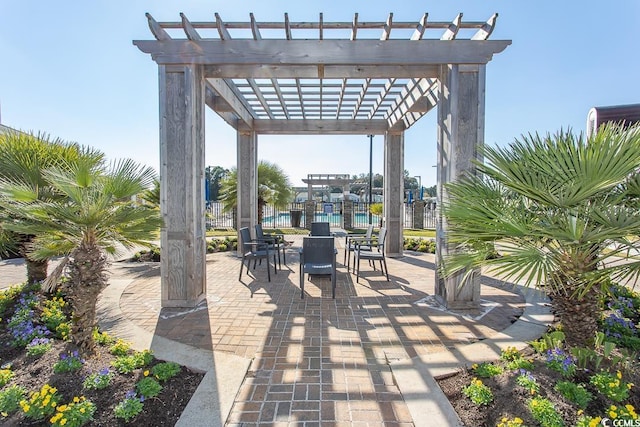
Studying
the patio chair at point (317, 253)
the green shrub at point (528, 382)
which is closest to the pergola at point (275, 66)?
the patio chair at point (317, 253)

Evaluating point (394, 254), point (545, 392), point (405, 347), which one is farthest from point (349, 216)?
point (545, 392)

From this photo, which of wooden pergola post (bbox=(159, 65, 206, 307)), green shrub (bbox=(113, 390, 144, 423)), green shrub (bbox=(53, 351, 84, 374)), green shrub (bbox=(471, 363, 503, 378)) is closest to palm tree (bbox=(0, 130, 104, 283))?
wooden pergola post (bbox=(159, 65, 206, 307))

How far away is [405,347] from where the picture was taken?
9.48ft

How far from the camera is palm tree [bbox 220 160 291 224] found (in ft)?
34.7

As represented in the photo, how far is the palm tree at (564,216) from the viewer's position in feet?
6.06

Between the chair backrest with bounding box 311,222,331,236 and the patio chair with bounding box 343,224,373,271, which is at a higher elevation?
the chair backrest with bounding box 311,222,331,236

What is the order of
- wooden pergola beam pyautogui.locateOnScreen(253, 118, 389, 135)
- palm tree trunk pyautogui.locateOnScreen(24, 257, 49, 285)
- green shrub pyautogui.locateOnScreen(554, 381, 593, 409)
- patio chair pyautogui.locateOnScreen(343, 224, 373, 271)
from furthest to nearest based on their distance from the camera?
wooden pergola beam pyautogui.locateOnScreen(253, 118, 389, 135) < patio chair pyautogui.locateOnScreen(343, 224, 373, 271) < palm tree trunk pyautogui.locateOnScreen(24, 257, 49, 285) < green shrub pyautogui.locateOnScreen(554, 381, 593, 409)

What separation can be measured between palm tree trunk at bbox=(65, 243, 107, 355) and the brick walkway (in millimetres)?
849

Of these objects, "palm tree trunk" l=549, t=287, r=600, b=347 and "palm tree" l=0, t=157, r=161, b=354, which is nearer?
"palm tree trunk" l=549, t=287, r=600, b=347

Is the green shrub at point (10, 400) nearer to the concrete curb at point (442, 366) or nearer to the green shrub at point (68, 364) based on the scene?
the green shrub at point (68, 364)

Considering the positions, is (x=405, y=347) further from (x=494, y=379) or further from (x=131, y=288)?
(x=131, y=288)

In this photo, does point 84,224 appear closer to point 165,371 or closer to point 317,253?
point 165,371

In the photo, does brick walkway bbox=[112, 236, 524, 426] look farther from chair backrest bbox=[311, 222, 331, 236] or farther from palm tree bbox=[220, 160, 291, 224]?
palm tree bbox=[220, 160, 291, 224]

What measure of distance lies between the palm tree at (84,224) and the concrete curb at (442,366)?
8.05 ft
